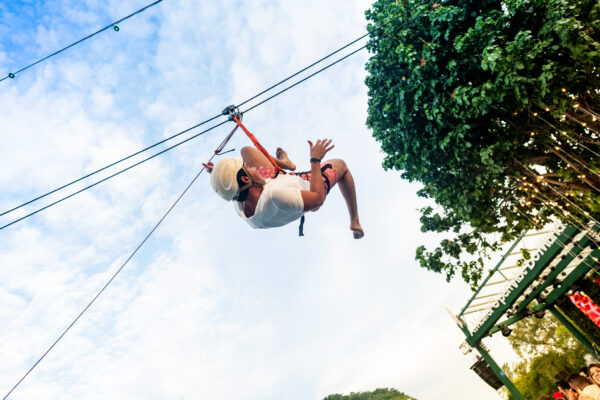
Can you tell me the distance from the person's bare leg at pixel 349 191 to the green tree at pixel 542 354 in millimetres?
16913

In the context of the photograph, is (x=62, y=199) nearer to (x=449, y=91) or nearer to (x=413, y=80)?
(x=413, y=80)

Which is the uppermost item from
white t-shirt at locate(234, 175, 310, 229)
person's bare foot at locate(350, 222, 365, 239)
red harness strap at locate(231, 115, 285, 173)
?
red harness strap at locate(231, 115, 285, 173)

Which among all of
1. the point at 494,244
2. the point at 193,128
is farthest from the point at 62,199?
the point at 494,244

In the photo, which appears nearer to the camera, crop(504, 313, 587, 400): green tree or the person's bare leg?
the person's bare leg

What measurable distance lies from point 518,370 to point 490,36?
20.8 metres

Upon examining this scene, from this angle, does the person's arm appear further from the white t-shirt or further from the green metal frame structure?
the green metal frame structure

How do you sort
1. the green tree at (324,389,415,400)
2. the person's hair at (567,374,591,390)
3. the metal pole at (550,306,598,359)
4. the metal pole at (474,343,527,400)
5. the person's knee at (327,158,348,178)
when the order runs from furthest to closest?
the green tree at (324,389,415,400)
the metal pole at (474,343,527,400)
the metal pole at (550,306,598,359)
the person's hair at (567,374,591,390)
the person's knee at (327,158,348,178)

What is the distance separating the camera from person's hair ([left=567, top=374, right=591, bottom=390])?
550cm

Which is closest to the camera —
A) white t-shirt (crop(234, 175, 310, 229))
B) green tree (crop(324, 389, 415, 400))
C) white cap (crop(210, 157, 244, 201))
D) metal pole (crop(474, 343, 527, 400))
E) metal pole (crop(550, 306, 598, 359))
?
white t-shirt (crop(234, 175, 310, 229))

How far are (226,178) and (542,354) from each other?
20734 mm

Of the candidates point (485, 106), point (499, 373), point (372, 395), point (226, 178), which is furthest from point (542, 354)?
point (372, 395)

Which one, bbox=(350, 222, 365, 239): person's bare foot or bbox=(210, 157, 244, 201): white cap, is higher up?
bbox=(210, 157, 244, 201): white cap

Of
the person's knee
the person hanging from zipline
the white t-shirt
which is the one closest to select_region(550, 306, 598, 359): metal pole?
the person hanging from zipline

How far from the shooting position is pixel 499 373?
10.4 meters
